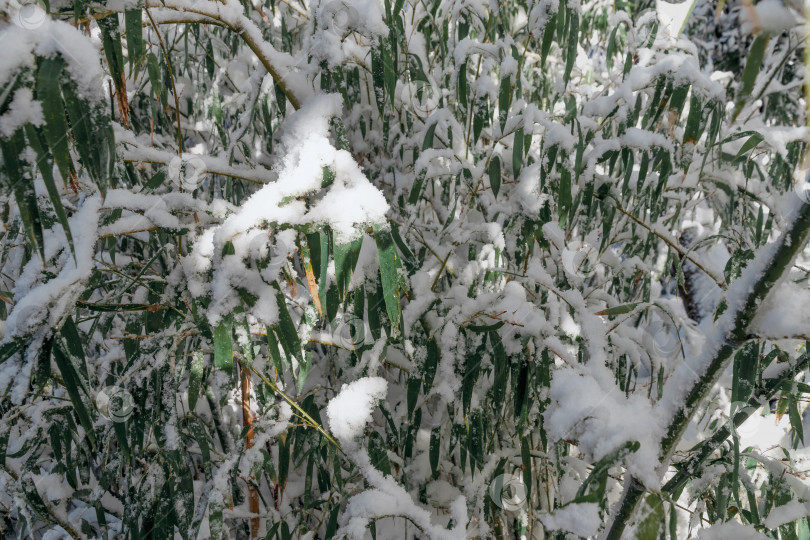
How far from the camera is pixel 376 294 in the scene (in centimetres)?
97

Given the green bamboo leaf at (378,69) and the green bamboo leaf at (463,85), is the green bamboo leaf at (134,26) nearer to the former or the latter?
the green bamboo leaf at (378,69)

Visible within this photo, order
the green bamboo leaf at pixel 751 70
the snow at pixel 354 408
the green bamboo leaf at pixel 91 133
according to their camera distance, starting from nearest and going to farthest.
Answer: the green bamboo leaf at pixel 751 70, the green bamboo leaf at pixel 91 133, the snow at pixel 354 408

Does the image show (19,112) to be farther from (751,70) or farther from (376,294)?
(751,70)

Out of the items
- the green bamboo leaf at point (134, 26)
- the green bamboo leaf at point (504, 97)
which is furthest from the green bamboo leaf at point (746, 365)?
the green bamboo leaf at point (134, 26)

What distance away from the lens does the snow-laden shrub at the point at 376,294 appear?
24.1 inches

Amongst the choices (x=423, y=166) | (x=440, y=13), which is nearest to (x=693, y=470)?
(x=423, y=166)

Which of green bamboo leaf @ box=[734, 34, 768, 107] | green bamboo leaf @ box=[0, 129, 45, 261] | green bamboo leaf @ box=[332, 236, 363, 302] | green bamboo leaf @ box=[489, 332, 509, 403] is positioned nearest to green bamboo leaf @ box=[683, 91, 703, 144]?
green bamboo leaf @ box=[489, 332, 509, 403]

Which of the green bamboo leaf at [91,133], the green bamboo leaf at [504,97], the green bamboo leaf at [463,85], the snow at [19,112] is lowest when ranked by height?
the snow at [19,112]

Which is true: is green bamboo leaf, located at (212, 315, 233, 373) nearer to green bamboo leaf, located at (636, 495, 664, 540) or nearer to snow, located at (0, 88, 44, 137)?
snow, located at (0, 88, 44, 137)

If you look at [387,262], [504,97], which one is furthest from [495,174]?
[387,262]

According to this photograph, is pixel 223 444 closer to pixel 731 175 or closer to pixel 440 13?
pixel 440 13

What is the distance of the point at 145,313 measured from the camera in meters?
1.16

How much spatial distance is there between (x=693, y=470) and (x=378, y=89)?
0.96 metres

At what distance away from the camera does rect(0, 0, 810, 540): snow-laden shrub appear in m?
0.61
